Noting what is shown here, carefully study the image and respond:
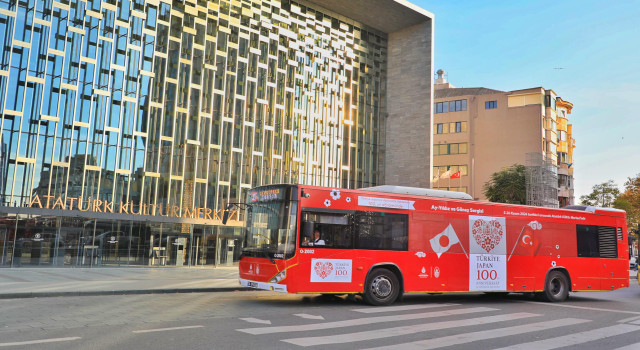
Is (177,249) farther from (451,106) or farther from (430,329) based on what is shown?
(451,106)

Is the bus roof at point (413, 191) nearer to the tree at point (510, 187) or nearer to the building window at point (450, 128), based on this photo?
the tree at point (510, 187)

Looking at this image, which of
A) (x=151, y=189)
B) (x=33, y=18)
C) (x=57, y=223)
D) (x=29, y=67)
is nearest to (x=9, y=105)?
(x=29, y=67)

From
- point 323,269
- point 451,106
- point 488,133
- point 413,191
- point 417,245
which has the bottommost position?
point 323,269

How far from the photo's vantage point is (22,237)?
78.3ft

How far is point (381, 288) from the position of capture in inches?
553

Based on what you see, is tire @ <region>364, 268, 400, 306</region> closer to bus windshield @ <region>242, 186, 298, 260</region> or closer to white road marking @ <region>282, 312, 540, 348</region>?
bus windshield @ <region>242, 186, 298, 260</region>

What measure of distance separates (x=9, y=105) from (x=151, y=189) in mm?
7837

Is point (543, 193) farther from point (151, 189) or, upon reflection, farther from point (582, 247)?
point (151, 189)

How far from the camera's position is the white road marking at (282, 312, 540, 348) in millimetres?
8398

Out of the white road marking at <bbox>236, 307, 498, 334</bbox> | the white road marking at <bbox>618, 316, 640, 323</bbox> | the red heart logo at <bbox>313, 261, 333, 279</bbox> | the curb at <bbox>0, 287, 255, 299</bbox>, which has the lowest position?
the curb at <bbox>0, 287, 255, 299</bbox>

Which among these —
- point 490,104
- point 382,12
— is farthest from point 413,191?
point 490,104

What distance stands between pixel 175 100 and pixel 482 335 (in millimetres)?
24501

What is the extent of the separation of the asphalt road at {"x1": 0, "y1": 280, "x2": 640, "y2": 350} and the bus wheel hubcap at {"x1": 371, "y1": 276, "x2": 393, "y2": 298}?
1.49 feet

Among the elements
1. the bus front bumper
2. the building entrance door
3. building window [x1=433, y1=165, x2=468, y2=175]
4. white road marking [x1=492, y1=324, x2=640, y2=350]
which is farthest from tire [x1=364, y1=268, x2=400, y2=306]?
building window [x1=433, y1=165, x2=468, y2=175]
